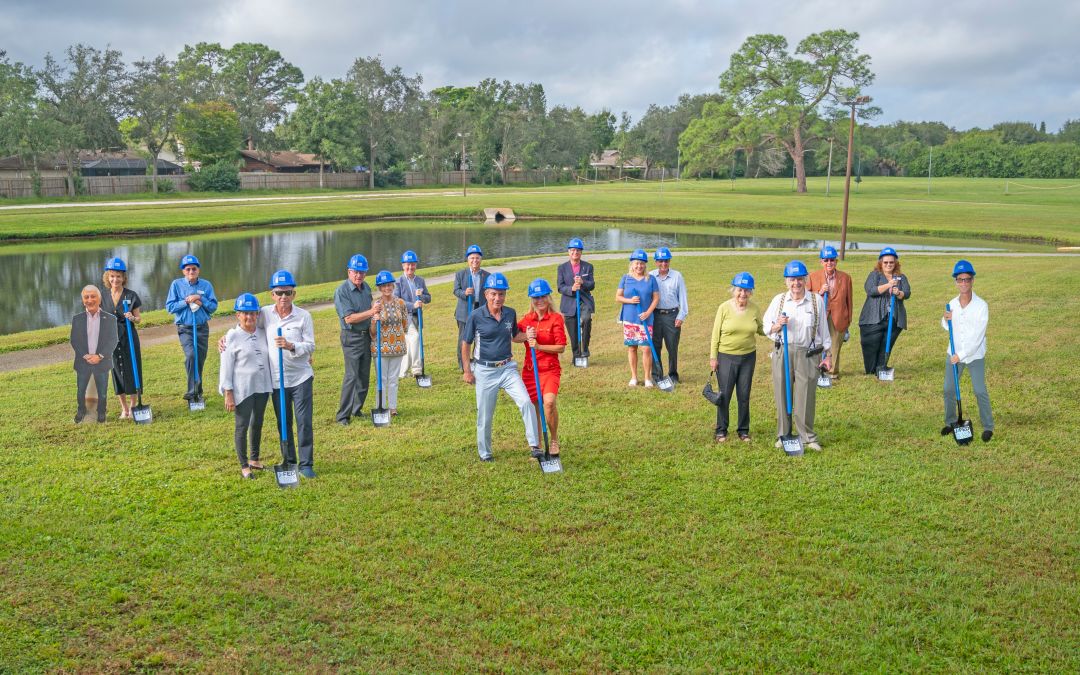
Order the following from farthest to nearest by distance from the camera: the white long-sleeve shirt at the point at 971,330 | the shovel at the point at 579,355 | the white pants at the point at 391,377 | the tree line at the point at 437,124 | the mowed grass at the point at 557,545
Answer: the tree line at the point at 437,124 → the shovel at the point at 579,355 → the white pants at the point at 391,377 → the white long-sleeve shirt at the point at 971,330 → the mowed grass at the point at 557,545

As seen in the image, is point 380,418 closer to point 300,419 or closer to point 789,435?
point 300,419

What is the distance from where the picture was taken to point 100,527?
26.0 ft

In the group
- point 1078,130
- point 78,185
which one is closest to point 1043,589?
point 78,185

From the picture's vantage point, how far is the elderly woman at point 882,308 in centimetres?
1298

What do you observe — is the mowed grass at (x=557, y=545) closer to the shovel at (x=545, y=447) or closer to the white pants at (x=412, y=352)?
the shovel at (x=545, y=447)

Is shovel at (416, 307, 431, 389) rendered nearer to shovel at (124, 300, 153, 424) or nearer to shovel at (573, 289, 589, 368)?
shovel at (573, 289, 589, 368)

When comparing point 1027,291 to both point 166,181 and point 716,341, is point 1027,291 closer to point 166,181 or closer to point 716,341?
point 716,341

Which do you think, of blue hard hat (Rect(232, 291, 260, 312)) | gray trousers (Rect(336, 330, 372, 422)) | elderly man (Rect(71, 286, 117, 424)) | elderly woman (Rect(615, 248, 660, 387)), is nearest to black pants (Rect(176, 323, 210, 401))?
elderly man (Rect(71, 286, 117, 424))

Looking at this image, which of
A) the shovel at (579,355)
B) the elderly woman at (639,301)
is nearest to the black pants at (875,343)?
the elderly woman at (639,301)

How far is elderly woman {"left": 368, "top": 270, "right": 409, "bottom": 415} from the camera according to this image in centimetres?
1127

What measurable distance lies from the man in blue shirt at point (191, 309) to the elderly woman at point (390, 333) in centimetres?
266

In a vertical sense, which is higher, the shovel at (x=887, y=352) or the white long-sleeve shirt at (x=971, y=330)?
the white long-sleeve shirt at (x=971, y=330)

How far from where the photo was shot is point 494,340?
948 centimetres

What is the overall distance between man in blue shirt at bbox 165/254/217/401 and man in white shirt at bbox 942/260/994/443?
9827mm
